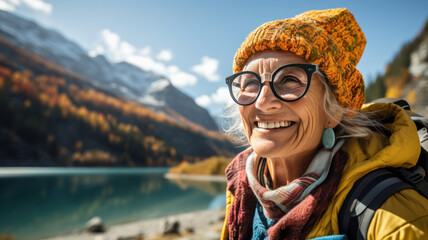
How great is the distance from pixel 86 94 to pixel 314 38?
326ft

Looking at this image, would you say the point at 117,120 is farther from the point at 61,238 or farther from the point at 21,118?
the point at 61,238

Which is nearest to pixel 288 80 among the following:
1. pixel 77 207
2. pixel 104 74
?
pixel 77 207

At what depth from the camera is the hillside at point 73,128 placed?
55.0 meters

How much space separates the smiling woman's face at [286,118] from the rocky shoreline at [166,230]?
18.5 ft

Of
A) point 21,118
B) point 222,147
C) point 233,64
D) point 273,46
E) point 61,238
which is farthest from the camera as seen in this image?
point 222,147

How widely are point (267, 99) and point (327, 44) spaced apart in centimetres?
43

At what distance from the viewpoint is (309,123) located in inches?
47.7

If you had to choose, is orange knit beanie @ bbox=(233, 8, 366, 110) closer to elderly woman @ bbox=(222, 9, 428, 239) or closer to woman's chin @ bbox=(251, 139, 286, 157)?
elderly woman @ bbox=(222, 9, 428, 239)

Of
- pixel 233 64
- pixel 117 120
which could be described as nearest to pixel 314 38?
pixel 233 64

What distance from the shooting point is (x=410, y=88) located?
2639 centimetres

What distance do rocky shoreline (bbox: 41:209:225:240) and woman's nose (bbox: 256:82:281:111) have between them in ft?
18.9

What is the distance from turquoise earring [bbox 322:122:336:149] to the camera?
1.21m

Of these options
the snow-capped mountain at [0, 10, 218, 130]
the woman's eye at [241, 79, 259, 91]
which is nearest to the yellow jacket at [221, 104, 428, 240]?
the woman's eye at [241, 79, 259, 91]

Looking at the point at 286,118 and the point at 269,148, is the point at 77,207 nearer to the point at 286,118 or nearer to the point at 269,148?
the point at 269,148
